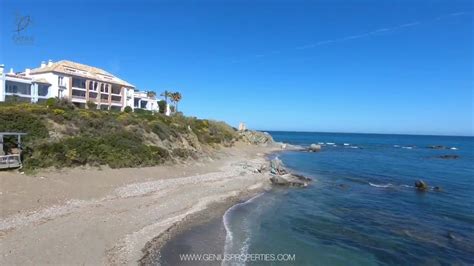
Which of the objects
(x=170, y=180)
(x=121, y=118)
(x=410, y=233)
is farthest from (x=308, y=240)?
(x=121, y=118)

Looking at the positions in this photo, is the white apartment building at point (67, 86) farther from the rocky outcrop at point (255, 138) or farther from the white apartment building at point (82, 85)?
the rocky outcrop at point (255, 138)

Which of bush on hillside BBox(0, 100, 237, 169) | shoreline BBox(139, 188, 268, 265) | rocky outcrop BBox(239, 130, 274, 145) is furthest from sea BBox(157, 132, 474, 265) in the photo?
rocky outcrop BBox(239, 130, 274, 145)

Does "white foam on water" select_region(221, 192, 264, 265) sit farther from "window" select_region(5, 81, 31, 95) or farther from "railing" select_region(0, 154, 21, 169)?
"window" select_region(5, 81, 31, 95)

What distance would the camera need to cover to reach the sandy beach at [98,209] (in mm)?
12617

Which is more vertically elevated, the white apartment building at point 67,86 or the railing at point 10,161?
the white apartment building at point 67,86

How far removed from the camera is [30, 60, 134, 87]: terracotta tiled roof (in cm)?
5147

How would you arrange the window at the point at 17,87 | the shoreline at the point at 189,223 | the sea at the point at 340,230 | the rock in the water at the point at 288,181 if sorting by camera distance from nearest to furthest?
the shoreline at the point at 189,223, the sea at the point at 340,230, the rock in the water at the point at 288,181, the window at the point at 17,87

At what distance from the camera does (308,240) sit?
→ 16.6 m

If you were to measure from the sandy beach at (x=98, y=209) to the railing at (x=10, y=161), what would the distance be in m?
0.86

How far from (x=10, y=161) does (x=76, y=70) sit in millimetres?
39532

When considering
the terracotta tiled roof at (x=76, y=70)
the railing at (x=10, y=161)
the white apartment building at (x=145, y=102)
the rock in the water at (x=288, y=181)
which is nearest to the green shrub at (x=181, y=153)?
the rock in the water at (x=288, y=181)

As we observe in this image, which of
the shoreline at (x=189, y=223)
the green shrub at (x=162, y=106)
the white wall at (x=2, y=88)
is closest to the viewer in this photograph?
the shoreline at (x=189, y=223)

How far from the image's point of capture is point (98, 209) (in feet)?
57.9

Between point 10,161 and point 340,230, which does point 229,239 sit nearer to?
point 340,230
